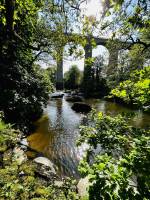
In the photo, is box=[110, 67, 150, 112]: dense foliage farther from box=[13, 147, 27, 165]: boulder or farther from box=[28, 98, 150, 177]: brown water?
box=[13, 147, 27, 165]: boulder

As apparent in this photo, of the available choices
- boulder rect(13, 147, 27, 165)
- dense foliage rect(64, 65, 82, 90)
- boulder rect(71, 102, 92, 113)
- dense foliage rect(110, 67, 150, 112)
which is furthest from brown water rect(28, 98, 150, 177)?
dense foliage rect(64, 65, 82, 90)

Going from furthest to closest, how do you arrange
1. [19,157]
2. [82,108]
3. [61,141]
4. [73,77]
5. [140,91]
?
[73,77], [82,108], [61,141], [19,157], [140,91]

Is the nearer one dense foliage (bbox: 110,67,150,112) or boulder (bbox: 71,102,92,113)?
dense foliage (bbox: 110,67,150,112)

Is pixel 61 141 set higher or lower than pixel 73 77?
lower

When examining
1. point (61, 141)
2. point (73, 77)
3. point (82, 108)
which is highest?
point (73, 77)

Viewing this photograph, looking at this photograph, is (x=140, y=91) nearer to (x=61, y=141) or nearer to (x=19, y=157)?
(x=19, y=157)

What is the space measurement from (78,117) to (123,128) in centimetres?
1243

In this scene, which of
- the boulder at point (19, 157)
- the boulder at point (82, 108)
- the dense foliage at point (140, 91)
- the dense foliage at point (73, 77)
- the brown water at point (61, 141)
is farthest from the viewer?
the dense foliage at point (73, 77)

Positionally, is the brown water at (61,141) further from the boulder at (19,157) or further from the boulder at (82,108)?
→ the boulder at (82,108)

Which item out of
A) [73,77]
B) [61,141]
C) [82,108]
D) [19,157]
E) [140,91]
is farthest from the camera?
[73,77]

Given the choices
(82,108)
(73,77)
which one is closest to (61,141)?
(82,108)

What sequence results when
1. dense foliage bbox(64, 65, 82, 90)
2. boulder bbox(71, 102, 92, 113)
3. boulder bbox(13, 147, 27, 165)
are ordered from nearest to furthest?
boulder bbox(13, 147, 27, 165) → boulder bbox(71, 102, 92, 113) → dense foliage bbox(64, 65, 82, 90)

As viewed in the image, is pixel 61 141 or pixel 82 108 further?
pixel 82 108

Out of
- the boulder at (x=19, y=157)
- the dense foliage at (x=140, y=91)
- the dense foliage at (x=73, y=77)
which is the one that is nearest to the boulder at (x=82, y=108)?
the boulder at (x=19, y=157)
